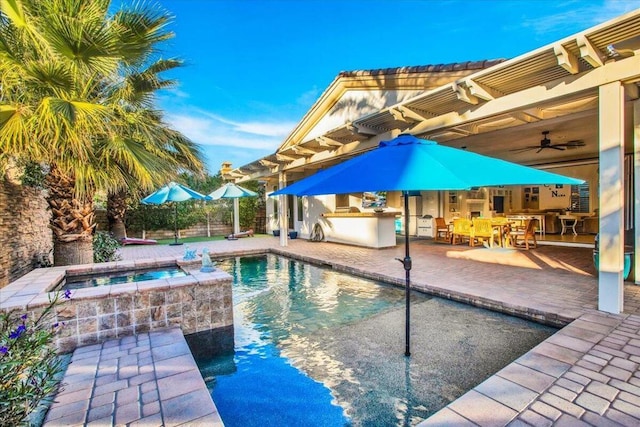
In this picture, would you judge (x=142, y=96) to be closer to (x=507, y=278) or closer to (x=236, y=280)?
(x=236, y=280)

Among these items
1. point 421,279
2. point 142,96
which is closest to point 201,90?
point 142,96

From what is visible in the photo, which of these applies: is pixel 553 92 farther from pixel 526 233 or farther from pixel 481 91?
pixel 526 233

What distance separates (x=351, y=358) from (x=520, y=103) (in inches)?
180

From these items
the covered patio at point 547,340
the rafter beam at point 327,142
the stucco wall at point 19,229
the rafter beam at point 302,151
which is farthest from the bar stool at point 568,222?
the stucco wall at point 19,229

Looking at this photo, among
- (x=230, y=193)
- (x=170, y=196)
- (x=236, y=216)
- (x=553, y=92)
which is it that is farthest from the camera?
(x=236, y=216)

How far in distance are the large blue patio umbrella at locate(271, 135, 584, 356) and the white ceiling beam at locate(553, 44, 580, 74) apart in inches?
68.8

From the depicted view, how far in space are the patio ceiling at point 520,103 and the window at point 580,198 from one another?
3.72 metres

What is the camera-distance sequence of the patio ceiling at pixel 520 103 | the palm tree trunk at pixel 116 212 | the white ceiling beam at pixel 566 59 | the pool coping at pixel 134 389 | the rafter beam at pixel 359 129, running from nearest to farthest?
the pool coping at pixel 134 389, the patio ceiling at pixel 520 103, the white ceiling beam at pixel 566 59, the rafter beam at pixel 359 129, the palm tree trunk at pixel 116 212

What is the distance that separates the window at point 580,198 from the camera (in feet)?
43.6

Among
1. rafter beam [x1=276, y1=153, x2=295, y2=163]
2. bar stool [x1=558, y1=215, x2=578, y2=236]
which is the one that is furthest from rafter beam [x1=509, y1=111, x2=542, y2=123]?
bar stool [x1=558, y1=215, x2=578, y2=236]

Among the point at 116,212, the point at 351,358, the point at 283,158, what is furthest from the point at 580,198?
the point at 116,212

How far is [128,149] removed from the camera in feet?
18.6

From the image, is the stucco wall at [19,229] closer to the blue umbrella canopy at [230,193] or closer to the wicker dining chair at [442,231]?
the blue umbrella canopy at [230,193]

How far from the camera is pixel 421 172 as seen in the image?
3.00 meters
